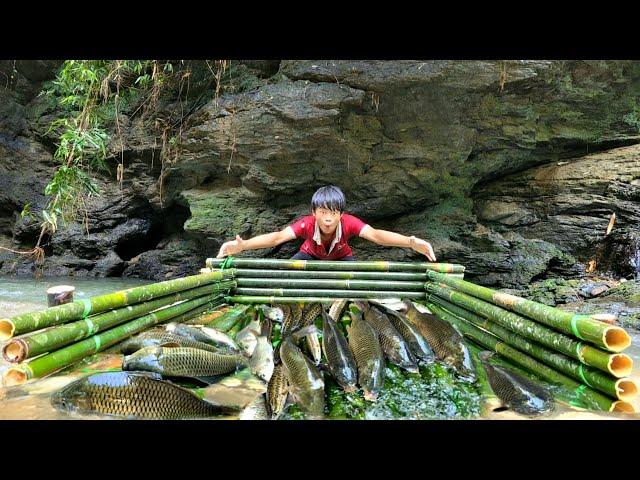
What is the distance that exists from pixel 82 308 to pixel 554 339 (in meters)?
2.60

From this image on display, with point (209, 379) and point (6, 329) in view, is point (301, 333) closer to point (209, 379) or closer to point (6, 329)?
point (209, 379)

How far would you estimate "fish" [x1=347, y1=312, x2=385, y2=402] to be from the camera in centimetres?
205

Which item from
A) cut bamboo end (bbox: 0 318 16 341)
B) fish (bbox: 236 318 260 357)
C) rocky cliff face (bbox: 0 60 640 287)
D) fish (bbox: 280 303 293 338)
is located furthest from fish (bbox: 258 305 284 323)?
rocky cliff face (bbox: 0 60 640 287)

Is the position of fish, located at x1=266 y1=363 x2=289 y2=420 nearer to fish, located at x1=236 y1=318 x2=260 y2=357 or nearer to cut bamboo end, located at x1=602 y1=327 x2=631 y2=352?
fish, located at x1=236 y1=318 x2=260 y2=357

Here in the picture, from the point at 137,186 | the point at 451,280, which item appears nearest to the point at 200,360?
the point at 451,280

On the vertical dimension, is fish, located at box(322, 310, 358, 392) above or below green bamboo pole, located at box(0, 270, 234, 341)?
below

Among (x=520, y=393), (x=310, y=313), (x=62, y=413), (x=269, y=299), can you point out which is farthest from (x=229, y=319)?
(x=520, y=393)

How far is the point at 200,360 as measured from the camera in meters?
2.16

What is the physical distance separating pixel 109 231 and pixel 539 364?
9955mm

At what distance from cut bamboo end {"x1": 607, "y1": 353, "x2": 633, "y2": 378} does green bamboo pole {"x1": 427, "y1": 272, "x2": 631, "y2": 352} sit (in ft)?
0.15

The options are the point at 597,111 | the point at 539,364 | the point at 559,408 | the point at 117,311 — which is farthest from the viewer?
the point at 597,111

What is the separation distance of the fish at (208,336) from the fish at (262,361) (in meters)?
0.20

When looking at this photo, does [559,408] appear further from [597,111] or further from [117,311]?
[597,111]

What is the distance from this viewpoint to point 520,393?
75.6 inches
